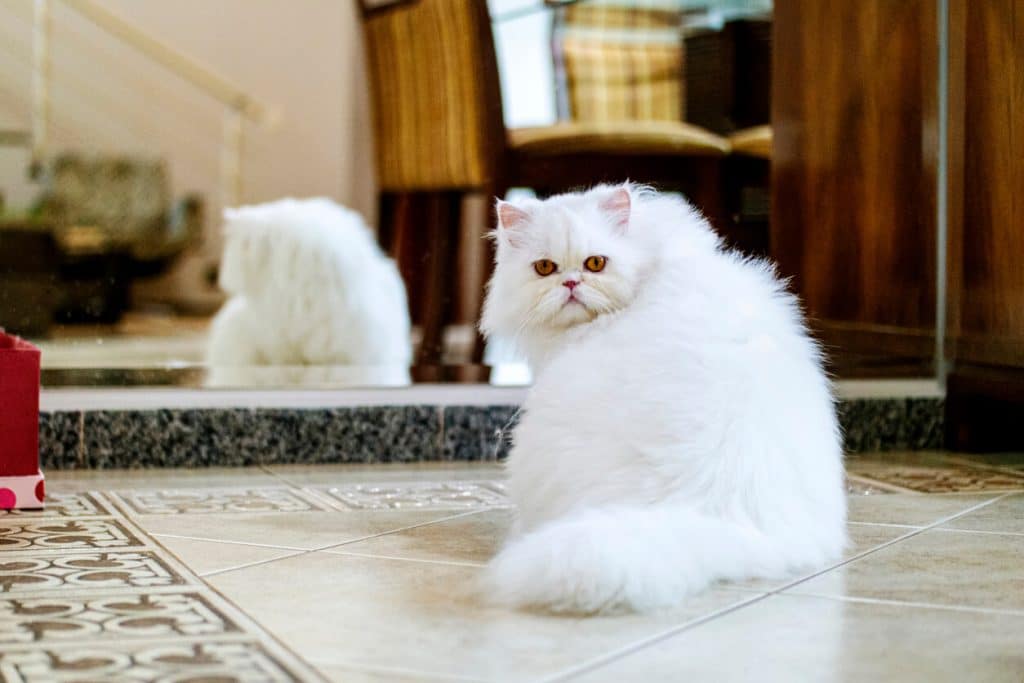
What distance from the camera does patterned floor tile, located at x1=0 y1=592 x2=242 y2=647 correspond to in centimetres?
103

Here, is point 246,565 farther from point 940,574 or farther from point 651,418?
point 940,574

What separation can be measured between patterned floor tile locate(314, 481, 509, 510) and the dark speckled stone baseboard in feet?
0.48

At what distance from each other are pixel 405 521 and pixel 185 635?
612 millimetres

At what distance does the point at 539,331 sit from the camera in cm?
150

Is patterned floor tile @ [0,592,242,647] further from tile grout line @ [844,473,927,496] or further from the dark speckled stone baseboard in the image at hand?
tile grout line @ [844,473,927,496]

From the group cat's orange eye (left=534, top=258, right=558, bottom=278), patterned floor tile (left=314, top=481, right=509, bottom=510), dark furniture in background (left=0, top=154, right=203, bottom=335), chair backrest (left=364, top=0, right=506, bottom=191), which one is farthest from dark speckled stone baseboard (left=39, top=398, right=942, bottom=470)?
dark furniture in background (left=0, top=154, right=203, bottom=335)

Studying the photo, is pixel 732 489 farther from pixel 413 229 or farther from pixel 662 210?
pixel 413 229

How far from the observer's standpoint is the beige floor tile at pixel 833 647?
93 cm

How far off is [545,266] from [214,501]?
2.12 ft

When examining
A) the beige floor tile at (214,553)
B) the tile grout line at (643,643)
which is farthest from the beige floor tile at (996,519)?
the beige floor tile at (214,553)

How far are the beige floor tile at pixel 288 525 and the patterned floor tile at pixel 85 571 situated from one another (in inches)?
5.7

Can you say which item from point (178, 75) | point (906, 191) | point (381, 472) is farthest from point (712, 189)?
point (178, 75)

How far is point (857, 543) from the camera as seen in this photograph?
1466 millimetres

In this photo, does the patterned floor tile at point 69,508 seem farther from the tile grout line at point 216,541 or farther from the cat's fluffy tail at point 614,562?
the cat's fluffy tail at point 614,562
